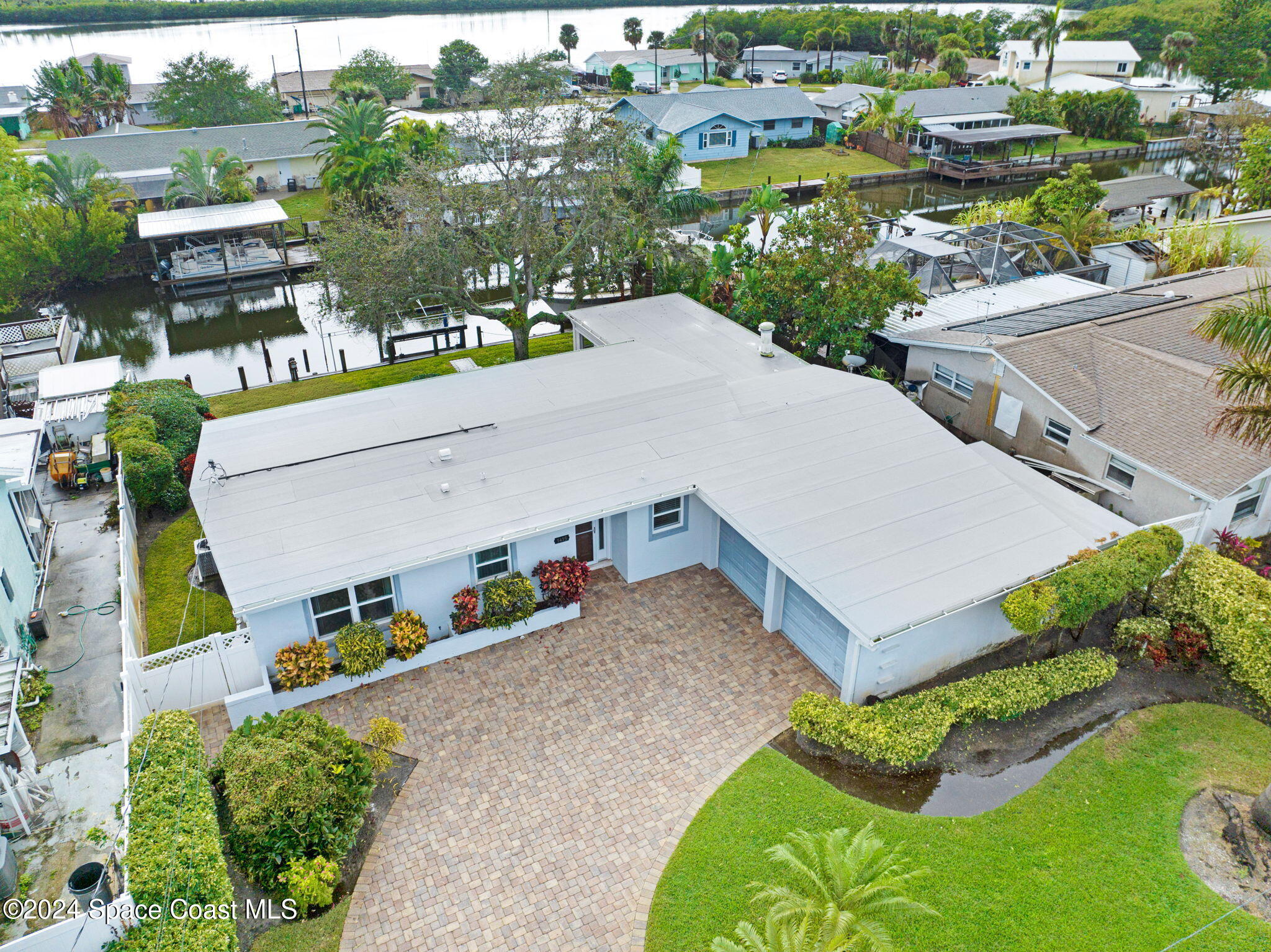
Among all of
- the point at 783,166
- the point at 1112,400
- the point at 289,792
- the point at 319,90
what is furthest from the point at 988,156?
A: the point at 289,792

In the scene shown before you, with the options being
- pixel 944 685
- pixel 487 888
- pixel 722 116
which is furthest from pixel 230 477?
pixel 722 116

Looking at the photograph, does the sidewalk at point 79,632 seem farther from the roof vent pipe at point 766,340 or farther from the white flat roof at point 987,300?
the white flat roof at point 987,300

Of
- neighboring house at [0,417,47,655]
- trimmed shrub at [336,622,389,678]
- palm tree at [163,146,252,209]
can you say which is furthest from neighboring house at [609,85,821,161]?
trimmed shrub at [336,622,389,678]

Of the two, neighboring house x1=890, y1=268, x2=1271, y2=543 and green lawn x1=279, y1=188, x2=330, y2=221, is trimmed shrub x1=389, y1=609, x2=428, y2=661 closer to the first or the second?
neighboring house x1=890, y1=268, x2=1271, y2=543

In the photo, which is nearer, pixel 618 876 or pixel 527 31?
pixel 618 876

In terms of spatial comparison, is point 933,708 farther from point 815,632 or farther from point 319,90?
point 319,90

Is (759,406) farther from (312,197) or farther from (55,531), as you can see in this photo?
(312,197)

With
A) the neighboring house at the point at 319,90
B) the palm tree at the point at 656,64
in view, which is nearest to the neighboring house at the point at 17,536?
the neighboring house at the point at 319,90
